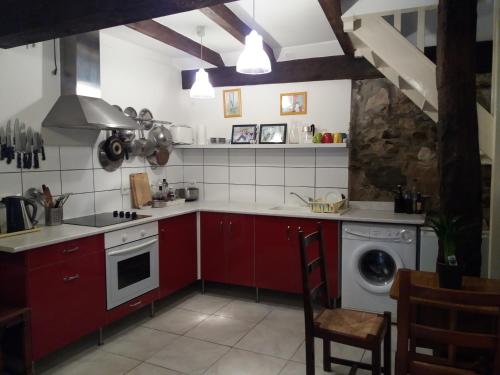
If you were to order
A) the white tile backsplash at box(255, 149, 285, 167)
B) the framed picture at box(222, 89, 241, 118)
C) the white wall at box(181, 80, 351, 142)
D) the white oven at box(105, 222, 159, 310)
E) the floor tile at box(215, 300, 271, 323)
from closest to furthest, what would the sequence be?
the white oven at box(105, 222, 159, 310) < the floor tile at box(215, 300, 271, 323) < the white wall at box(181, 80, 351, 142) < the white tile backsplash at box(255, 149, 285, 167) < the framed picture at box(222, 89, 241, 118)

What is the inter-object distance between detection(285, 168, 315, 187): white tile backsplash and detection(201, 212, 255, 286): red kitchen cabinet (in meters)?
0.63

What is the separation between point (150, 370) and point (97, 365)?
1.17 feet

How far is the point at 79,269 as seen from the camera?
8.16ft

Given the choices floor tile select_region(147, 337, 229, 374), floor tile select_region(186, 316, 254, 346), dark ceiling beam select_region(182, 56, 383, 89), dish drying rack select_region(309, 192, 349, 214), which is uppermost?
dark ceiling beam select_region(182, 56, 383, 89)

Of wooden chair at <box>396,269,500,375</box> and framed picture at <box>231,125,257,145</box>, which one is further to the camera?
framed picture at <box>231,125,257,145</box>

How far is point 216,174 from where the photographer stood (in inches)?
163

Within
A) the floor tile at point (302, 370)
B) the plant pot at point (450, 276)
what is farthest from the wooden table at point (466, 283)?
the floor tile at point (302, 370)

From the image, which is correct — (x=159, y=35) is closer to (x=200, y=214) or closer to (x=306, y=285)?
(x=200, y=214)

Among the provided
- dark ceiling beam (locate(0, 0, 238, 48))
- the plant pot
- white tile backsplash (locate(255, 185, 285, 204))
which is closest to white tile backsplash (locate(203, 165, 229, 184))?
white tile backsplash (locate(255, 185, 285, 204))

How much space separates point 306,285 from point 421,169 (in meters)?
1.89

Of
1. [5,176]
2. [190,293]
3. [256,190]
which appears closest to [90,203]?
[5,176]

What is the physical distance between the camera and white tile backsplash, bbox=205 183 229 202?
411 cm

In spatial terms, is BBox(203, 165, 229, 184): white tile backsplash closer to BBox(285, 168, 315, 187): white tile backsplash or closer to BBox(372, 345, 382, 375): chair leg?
BBox(285, 168, 315, 187): white tile backsplash

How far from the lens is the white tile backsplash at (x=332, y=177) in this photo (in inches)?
140
